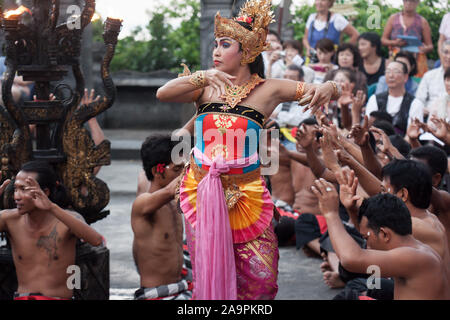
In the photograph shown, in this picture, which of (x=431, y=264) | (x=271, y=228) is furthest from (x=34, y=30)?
(x=431, y=264)

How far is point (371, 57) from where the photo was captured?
8.69 meters

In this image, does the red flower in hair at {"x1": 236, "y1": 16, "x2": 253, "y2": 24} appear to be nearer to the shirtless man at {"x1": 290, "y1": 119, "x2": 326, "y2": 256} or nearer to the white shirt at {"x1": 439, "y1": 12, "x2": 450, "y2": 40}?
the shirtless man at {"x1": 290, "y1": 119, "x2": 326, "y2": 256}

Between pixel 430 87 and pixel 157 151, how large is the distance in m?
4.08

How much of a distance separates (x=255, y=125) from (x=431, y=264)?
113 centimetres

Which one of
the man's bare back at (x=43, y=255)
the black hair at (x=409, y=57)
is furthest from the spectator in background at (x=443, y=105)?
the man's bare back at (x=43, y=255)

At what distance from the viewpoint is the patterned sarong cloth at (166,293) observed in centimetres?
455

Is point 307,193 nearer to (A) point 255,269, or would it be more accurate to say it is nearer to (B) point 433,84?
(B) point 433,84

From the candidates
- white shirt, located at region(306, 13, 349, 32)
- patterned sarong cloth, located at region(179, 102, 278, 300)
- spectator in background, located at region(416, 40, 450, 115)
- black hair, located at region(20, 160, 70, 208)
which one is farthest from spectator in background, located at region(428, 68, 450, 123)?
black hair, located at region(20, 160, 70, 208)

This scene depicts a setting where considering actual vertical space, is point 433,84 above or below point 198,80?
below

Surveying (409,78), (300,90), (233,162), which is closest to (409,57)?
(409,78)

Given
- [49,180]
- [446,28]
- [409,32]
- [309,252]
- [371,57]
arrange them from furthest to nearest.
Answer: [409,32]
[371,57]
[446,28]
[309,252]
[49,180]

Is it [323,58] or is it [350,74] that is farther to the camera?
[323,58]

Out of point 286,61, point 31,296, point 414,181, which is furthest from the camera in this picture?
point 286,61
